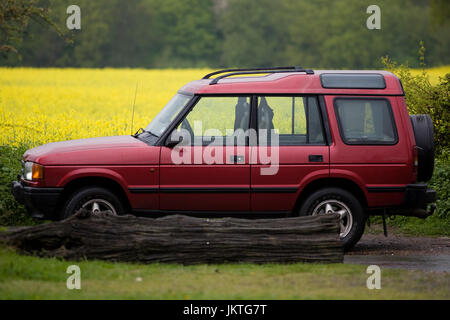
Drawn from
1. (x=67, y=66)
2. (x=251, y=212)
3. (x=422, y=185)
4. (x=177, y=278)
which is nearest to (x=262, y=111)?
(x=251, y=212)

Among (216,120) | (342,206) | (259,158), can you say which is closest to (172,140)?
(216,120)

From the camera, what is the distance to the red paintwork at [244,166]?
30.2ft

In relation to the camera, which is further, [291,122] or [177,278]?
[291,122]

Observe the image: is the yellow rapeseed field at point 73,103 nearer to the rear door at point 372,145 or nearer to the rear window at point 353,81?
the rear window at point 353,81

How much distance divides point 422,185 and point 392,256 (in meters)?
0.96

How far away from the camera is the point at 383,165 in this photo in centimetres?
949

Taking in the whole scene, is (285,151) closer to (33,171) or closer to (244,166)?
(244,166)

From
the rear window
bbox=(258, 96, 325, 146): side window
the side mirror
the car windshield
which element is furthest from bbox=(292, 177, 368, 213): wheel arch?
the car windshield

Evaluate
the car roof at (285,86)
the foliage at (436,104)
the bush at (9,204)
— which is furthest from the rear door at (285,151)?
the foliage at (436,104)

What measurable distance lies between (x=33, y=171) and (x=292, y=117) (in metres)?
3.23

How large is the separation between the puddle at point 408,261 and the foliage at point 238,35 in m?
36.5

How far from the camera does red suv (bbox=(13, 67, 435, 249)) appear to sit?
9234 mm

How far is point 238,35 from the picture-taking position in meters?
66.1
